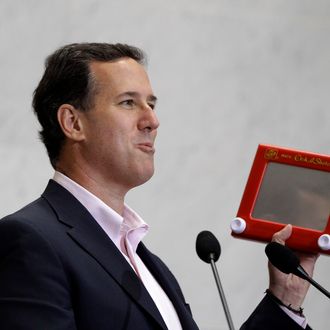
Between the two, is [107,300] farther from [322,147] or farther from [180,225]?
[322,147]

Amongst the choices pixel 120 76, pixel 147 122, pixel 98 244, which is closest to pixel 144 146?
pixel 147 122

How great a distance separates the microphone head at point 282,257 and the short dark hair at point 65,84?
1.76 ft

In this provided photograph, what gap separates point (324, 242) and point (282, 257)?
155 mm

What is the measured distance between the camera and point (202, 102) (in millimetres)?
3348

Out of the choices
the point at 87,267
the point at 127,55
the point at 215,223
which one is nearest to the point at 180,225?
the point at 215,223

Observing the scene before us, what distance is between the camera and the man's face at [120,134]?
6.79 feet

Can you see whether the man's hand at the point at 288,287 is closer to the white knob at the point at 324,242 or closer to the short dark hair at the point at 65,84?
the white knob at the point at 324,242

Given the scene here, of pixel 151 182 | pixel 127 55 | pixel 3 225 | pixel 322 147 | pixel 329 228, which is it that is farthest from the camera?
pixel 322 147

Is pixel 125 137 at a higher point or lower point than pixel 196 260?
higher

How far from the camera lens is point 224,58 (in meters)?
3.38

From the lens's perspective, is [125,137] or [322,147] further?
[322,147]

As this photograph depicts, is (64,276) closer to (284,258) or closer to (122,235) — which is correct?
(122,235)

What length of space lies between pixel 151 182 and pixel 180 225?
0.59 feet

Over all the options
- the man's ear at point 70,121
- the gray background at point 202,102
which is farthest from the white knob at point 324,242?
the gray background at point 202,102
